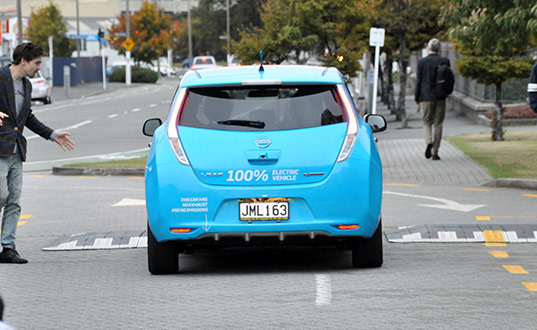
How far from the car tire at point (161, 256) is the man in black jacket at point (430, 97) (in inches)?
424

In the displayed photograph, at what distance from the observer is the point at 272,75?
8750 mm

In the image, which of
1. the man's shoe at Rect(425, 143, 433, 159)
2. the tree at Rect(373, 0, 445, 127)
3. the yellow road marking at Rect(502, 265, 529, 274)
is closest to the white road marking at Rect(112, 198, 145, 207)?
the man's shoe at Rect(425, 143, 433, 159)

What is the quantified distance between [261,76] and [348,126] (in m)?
0.79

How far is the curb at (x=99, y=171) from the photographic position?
19188 millimetres

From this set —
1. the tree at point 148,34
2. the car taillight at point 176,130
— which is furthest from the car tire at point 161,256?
the tree at point 148,34

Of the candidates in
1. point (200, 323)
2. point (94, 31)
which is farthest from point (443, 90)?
point (94, 31)

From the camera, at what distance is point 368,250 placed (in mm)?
8609

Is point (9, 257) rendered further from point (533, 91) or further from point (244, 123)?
point (533, 91)

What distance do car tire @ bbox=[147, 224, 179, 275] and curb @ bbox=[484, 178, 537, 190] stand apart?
25.0ft

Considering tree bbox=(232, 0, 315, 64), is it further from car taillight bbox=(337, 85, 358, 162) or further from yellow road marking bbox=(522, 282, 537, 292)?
yellow road marking bbox=(522, 282, 537, 292)

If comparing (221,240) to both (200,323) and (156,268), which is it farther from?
(200,323)

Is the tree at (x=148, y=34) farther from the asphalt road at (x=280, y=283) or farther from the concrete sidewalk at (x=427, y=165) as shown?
the asphalt road at (x=280, y=283)

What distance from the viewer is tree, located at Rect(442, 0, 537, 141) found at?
16438mm

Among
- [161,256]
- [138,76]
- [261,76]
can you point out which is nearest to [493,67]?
[261,76]
